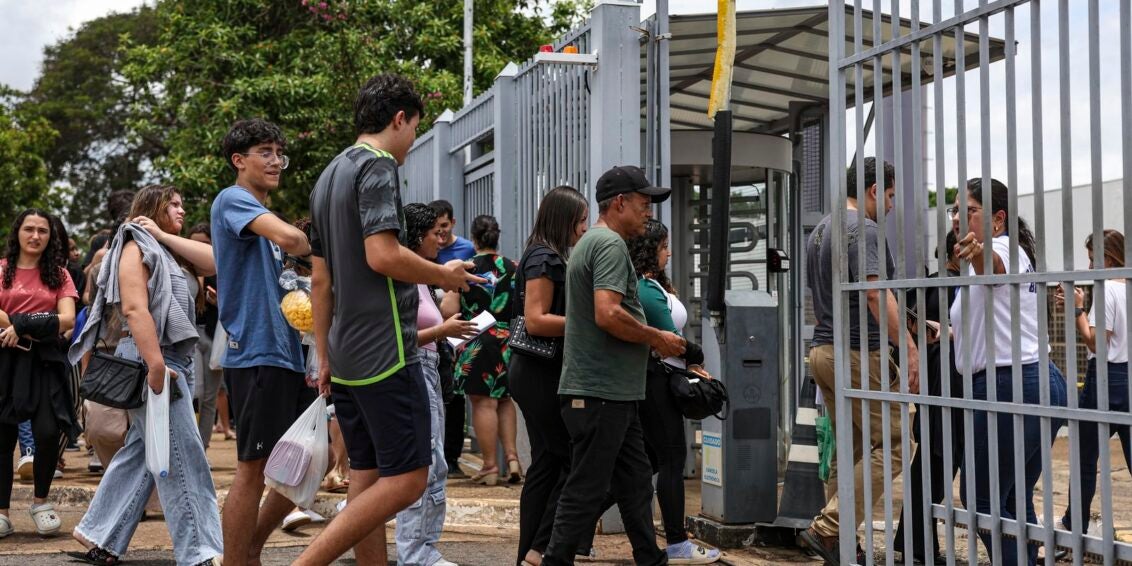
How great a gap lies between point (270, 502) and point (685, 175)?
515cm

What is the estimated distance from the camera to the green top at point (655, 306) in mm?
5977

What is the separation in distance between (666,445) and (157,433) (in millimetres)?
2355

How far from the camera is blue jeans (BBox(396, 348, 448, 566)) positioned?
5.71 metres

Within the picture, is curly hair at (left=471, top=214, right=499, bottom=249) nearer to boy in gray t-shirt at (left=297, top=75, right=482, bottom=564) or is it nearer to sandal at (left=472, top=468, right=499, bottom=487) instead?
sandal at (left=472, top=468, right=499, bottom=487)

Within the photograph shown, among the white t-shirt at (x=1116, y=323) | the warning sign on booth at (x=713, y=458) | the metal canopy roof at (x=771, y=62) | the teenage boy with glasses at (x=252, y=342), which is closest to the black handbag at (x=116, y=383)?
the teenage boy with glasses at (x=252, y=342)

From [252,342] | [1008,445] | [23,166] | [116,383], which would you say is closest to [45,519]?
[116,383]

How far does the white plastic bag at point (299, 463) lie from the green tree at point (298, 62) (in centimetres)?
1476

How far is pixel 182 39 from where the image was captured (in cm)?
2181

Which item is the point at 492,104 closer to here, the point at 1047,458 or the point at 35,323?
the point at 35,323

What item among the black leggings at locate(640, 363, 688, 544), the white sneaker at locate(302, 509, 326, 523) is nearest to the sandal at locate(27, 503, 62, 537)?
the white sneaker at locate(302, 509, 326, 523)

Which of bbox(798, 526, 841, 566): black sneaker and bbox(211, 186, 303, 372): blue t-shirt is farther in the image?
bbox(798, 526, 841, 566): black sneaker

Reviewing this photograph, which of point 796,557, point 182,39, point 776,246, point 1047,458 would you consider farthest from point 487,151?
point 182,39

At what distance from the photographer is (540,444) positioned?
225 inches

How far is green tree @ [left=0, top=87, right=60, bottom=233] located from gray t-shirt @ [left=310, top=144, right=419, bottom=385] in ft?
101
